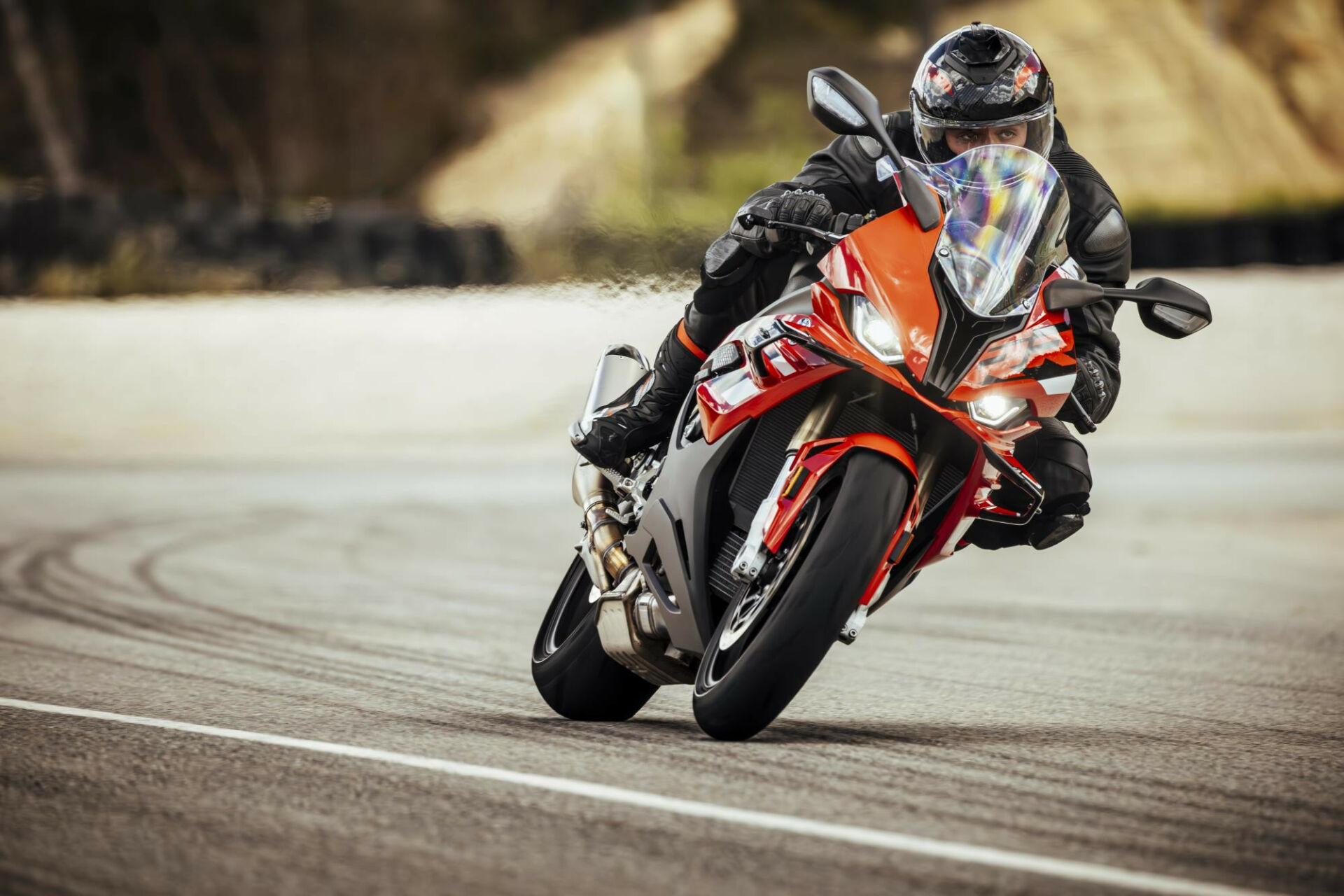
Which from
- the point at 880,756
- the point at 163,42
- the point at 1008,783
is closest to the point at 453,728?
the point at 880,756

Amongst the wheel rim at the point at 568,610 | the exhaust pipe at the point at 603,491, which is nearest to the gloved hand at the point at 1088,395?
the exhaust pipe at the point at 603,491

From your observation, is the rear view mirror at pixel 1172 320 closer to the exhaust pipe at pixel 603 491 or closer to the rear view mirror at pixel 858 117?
the rear view mirror at pixel 858 117

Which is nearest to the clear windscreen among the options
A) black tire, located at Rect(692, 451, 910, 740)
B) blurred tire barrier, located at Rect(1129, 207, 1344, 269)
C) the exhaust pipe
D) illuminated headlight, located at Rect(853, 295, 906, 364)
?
illuminated headlight, located at Rect(853, 295, 906, 364)

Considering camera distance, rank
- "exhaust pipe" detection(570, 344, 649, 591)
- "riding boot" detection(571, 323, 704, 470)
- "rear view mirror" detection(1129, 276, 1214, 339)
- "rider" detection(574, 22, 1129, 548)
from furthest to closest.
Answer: "riding boot" detection(571, 323, 704, 470) → "exhaust pipe" detection(570, 344, 649, 591) → "rider" detection(574, 22, 1129, 548) → "rear view mirror" detection(1129, 276, 1214, 339)

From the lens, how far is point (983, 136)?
5238mm

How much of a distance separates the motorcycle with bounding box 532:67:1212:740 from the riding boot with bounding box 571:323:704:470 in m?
0.42

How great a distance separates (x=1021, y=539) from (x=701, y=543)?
3.35 feet

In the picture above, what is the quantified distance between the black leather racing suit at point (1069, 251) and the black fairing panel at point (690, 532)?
549 millimetres

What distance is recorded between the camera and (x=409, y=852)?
3.77 metres

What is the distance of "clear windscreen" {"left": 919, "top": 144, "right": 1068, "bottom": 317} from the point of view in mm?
4676

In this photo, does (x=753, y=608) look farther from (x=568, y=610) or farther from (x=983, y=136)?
(x=983, y=136)

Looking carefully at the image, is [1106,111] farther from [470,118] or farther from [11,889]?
[11,889]

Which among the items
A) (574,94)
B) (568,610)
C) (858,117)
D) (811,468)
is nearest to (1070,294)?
(858,117)

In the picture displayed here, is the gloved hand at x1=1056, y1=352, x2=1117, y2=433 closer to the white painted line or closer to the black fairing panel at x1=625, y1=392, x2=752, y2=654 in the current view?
the black fairing panel at x1=625, y1=392, x2=752, y2=654
